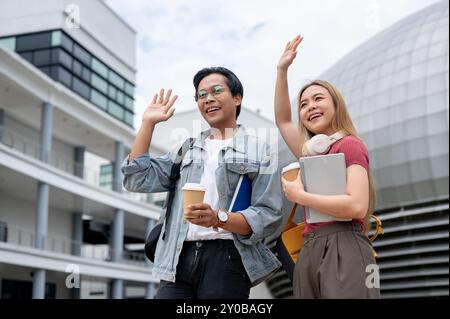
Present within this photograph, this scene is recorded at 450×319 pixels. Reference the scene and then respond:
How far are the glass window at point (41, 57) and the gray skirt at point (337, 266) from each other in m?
26.2

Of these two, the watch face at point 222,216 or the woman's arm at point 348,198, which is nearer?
the woman's arm at point 348,198

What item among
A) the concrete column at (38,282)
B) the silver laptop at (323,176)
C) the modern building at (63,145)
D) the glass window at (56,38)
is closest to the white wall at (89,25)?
the modern building at (63,145)

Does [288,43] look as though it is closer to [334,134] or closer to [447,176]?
[334,134]

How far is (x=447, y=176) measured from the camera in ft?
82.7

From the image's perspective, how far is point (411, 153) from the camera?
26.3 m

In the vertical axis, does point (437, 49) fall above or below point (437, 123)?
above

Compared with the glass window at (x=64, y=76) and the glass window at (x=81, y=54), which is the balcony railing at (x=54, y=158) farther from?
the glass window at (x=81, y=54)

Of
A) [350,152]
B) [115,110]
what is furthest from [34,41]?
[350,152]

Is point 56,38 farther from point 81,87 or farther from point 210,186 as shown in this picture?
point 210,186

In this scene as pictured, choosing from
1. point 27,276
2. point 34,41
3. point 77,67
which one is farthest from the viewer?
point 77,67

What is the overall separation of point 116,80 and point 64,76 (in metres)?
4.68

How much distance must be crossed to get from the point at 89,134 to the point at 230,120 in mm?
27000

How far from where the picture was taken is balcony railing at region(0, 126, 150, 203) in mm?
24781

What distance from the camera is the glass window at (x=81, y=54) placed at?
2842 centimetres
